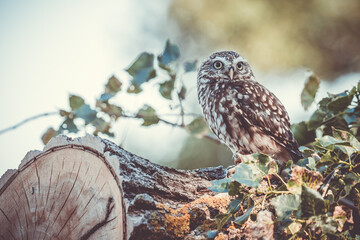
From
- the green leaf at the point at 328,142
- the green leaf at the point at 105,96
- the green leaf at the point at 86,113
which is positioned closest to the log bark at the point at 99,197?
the green leaf at the point at 328,142

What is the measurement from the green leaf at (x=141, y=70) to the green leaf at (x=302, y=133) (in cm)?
94

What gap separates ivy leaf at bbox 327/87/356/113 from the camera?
1.86 metres

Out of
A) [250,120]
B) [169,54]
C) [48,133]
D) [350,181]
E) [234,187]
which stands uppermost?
[169,54]

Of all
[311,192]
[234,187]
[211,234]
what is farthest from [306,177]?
[211,234]

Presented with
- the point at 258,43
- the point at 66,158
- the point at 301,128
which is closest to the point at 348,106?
the point at 301,128

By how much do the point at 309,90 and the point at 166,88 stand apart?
0.87 metres

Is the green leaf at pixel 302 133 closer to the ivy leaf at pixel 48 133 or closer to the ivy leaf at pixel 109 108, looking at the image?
the ivy leaf at pixel 109 108

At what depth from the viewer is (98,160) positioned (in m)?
1.34

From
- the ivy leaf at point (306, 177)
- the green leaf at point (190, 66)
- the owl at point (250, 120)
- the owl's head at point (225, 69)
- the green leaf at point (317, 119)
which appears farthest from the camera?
the owl's head at point (225, 69)

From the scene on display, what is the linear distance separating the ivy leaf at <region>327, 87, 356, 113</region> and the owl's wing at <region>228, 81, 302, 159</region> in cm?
44

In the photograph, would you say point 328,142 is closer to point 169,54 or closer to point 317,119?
point 317,119

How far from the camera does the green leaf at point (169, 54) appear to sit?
7.50 ft

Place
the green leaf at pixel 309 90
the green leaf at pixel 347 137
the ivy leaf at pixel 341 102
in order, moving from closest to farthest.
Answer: the green leaf at pixel 347 137, the ivy leaf at pixel 341 102, the green leaf at pixel 309 90

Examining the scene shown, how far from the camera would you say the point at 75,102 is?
87.6 inches
